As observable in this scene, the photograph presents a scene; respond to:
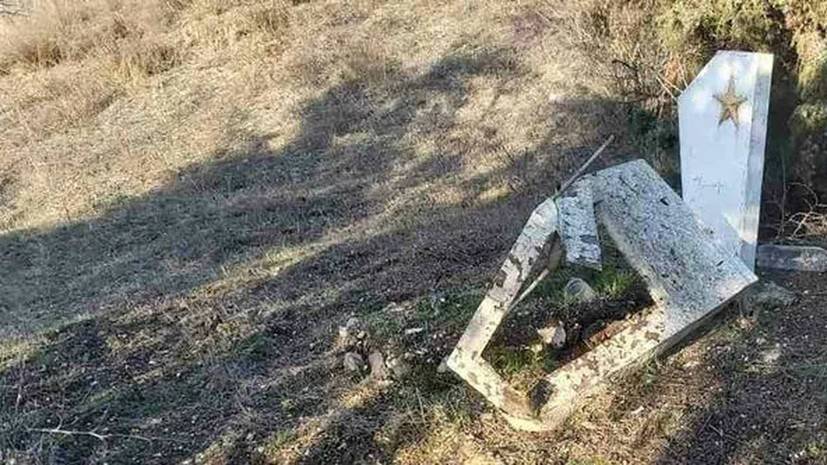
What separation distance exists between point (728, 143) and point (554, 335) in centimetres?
132

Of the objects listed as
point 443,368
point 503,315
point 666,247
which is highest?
point 666,247

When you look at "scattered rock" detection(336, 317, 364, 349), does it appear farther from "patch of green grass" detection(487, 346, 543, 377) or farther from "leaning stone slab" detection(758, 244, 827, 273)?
"leaning stone slab" detection(758, 244, 827, 273)

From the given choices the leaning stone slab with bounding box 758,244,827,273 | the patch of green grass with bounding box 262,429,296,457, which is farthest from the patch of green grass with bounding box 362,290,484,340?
the leaning stone slab with bounding box 758,244,827,273

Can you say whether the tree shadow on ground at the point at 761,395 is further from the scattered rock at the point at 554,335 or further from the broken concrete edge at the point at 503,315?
the broken concrete edge at the point at 503,315

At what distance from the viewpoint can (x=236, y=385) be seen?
381 centimetres

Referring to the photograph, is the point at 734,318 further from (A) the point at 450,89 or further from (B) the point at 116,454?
(A) the point at 450,89

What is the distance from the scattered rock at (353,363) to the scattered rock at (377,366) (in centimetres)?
4

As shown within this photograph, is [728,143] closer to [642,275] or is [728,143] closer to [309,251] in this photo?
[642,275]

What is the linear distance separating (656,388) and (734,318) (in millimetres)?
612

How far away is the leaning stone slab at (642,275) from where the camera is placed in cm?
308

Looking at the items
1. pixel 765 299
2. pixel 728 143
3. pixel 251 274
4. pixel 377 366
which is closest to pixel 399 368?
pixel 377 366

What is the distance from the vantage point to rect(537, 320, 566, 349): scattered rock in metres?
A: 3.57

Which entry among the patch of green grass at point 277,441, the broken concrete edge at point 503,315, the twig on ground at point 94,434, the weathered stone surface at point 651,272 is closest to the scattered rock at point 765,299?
the weathered stone surface at point 651,272

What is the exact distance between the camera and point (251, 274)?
552 cm
